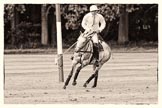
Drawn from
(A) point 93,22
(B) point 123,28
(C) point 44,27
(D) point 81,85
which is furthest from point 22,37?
(A) point 93,22

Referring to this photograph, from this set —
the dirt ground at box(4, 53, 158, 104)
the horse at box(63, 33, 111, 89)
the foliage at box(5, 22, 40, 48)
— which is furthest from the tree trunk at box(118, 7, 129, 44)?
the horse at box(63, 33, 111, 89)

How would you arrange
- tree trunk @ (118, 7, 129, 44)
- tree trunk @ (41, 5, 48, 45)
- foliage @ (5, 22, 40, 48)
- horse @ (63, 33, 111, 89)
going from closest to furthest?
1. horse @ (63, 33, 111, 89)
2. foliage @ (5, 22, 40, 48)
3. tree trunk @ (118, 7, 129, 44)
4. tree trunk @ (41, 5, 48, 45)

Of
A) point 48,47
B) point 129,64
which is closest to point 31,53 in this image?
point 48,47

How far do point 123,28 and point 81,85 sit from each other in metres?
16.7

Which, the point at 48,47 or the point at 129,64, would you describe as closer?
the point at 129,64

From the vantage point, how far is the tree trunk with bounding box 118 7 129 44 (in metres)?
33.2

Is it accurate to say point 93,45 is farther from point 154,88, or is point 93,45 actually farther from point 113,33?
point 113,33

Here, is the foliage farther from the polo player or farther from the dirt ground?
the polo player

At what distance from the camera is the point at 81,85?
1786cm

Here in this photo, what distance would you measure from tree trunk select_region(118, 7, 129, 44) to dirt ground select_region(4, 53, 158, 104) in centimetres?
594

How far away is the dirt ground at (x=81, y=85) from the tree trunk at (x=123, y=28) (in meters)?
5.94

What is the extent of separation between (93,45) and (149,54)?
43.4 ft

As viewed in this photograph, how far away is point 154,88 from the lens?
55.9 ft

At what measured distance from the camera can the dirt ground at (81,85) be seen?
15125mm
